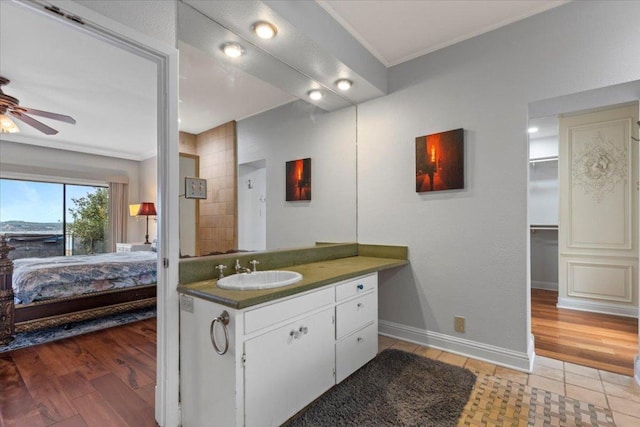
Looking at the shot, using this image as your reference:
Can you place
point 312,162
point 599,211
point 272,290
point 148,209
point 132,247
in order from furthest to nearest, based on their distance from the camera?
point 132,247 → point 148,209 → point 599,211 → point 312,162 → point 272,290

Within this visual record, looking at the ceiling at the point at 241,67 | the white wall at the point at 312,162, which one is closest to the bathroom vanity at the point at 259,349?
the white wall at the point at 312,162

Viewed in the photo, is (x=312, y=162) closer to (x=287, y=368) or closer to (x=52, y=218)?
(x=287, y=368)

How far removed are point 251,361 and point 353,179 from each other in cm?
206

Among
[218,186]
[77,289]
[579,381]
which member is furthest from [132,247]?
[579,381]

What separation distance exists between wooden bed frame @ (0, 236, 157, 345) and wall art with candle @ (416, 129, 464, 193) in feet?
11.1

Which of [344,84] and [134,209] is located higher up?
[344,84]

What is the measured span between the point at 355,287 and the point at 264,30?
1802 mm

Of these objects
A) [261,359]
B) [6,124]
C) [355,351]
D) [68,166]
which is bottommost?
[355,351]

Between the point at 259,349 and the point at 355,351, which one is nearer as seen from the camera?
the point at 259,349

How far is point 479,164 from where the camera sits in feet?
7.75

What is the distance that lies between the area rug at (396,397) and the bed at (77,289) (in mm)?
2737

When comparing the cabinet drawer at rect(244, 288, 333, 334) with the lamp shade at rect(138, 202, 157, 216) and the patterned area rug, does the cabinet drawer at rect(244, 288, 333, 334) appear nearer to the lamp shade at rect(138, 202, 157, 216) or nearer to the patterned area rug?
the patterned area rug

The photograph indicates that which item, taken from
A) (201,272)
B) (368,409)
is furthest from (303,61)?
(368,409)

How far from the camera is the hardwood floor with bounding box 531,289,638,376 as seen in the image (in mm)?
2303
